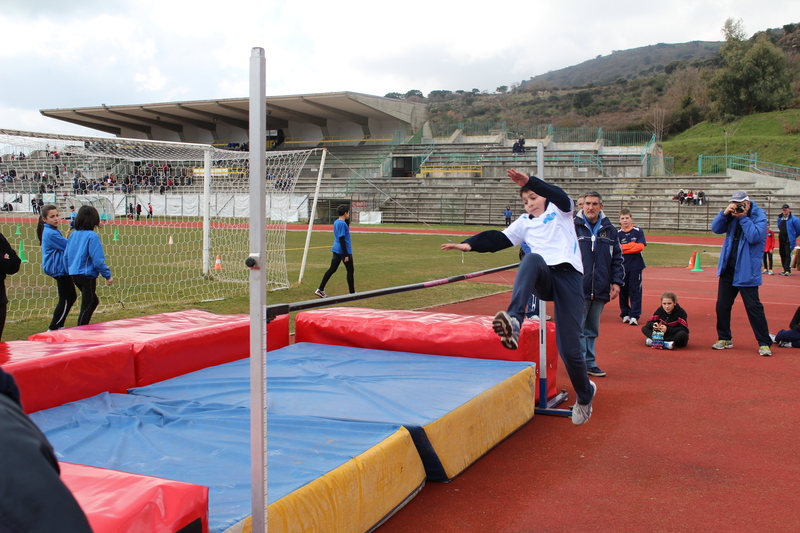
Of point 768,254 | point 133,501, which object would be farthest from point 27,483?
point 768,254

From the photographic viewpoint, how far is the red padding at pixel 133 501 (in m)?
2.12

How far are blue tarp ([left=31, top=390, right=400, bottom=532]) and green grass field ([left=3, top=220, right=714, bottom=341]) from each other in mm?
5174

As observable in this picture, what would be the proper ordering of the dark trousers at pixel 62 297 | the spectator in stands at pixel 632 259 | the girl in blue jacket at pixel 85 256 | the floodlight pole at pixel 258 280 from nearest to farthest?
the floodlight pole at pixel 258 280 < the girl in blue jacket at pixel 85 256 < the dark trousers at pixel 62 297 < the spectator in stands at pixel 632 259

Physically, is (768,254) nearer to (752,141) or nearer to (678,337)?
(678,337)

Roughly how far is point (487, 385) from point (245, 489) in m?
2.37

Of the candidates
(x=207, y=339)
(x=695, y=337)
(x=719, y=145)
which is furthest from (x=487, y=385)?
(x=719, y=145)

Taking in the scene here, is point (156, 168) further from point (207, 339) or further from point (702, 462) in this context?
point (702, 462)

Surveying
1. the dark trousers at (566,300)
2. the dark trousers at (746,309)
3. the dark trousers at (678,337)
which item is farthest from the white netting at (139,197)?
the dark trousers at (566,300)

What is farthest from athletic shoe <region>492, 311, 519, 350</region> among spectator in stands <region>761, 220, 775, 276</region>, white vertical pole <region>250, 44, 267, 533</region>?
spectator in stands <region>761, 220, 775, 276</region>

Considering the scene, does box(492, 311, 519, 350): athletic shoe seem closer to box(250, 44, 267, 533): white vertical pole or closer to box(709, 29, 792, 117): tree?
box(250, 44, 267, 533): white vertical pole

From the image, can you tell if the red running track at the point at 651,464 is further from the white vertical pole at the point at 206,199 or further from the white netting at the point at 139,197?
the white vertical pole at the point at 206,199

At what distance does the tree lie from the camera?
170 ft

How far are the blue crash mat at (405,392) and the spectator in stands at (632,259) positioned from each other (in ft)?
16.5

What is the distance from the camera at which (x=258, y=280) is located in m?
2.73
